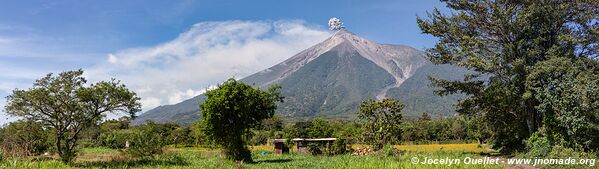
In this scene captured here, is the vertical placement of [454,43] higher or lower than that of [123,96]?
higher

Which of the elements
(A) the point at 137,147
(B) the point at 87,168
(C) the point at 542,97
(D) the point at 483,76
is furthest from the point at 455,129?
(B) the point at 87,168

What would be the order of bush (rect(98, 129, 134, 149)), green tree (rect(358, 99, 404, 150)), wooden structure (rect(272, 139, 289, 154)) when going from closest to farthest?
green tree (rect(358, 99, 404, 150))
wooden structure (rect(272, 139, 289, 154))
bush (rect(98, 129, 134, 149))

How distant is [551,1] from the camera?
22.1 m

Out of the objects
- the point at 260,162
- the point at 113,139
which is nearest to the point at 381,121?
the point at 260,162

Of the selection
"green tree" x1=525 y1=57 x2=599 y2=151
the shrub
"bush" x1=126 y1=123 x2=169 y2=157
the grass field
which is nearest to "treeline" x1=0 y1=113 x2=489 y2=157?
"bush" x1=126 y1=123 x2=169 y2=157

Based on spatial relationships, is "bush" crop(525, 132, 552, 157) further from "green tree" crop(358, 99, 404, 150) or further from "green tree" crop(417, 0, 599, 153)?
"green tree" crop(358, 99, 404, 150)

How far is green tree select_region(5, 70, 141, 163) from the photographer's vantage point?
2092 cm

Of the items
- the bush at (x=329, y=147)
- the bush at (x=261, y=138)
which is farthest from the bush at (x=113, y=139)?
the bush at (x=329, y=147)

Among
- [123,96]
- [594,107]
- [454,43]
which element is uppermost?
[454,43]

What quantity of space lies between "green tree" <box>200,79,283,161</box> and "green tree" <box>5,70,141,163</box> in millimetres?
4250

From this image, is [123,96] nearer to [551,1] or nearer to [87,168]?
[87,168]

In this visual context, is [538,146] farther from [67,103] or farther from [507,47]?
[67,103]

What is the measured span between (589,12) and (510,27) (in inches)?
136

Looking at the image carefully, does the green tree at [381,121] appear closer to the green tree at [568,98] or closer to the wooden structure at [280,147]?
the wooden structure at [280,147]
